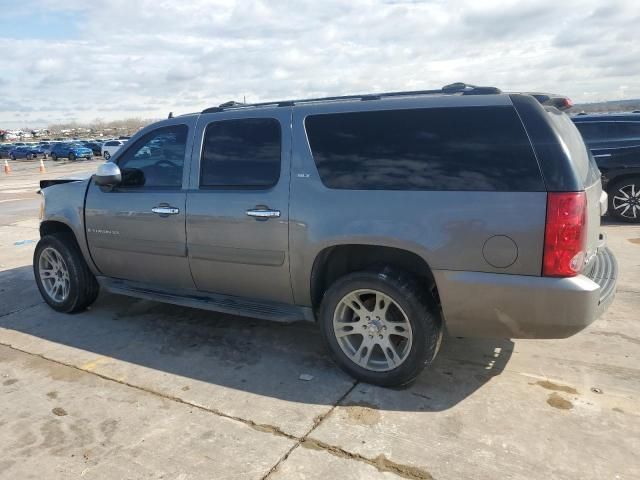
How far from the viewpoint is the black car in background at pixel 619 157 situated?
877 centimetres

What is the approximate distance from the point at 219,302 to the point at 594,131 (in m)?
8.39

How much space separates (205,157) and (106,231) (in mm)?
1266

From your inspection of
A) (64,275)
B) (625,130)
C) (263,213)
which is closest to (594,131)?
(625,130)

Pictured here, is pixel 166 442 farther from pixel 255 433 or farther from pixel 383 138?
pixel 383 138

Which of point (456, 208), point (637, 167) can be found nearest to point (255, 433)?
point (456, 208)

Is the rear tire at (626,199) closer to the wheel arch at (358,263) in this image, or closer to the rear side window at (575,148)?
the rear side window at (575,148)

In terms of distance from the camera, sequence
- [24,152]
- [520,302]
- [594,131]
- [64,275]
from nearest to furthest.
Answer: [520,302], [64,275], [594,131], [24,152]

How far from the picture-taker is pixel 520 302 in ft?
9.84

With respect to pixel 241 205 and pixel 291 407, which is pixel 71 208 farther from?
pixel 291 407

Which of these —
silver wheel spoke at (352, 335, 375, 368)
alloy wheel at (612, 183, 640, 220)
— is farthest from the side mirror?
alloy wheel at (612, 183, 640, 220)

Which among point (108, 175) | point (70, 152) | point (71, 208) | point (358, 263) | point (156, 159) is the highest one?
point (156, 159)

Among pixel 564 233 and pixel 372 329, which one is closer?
pixel 564 233

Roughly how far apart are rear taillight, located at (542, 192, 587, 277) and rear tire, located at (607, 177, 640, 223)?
698cm

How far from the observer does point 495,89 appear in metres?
3.33
